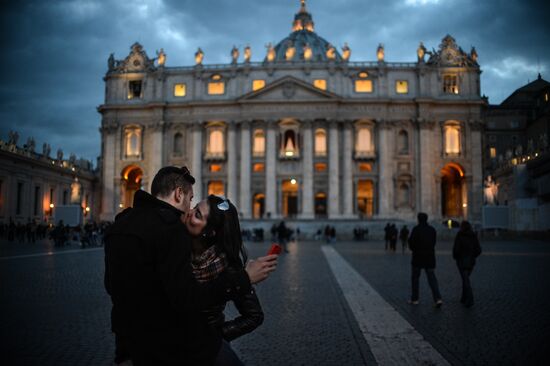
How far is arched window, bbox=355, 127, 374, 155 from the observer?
56819mm

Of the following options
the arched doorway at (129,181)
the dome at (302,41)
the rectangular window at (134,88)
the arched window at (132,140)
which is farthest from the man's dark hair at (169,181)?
the dome at (302,41)

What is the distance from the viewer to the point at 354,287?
41.1 ft

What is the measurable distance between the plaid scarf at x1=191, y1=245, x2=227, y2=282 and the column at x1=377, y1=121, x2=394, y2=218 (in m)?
52.8

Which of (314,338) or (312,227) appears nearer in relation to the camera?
(314,338)

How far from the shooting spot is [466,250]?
10086 mm

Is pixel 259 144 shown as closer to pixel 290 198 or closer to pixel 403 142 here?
pixel 290 198

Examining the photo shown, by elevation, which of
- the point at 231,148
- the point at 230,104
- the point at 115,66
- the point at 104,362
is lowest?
the point at 104,362

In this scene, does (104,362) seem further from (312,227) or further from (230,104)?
(230,104)

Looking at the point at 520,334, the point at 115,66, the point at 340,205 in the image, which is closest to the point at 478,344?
the point at 520,334

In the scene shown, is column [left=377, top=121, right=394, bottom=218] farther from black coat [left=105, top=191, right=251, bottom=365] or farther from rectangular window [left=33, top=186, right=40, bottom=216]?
black coat [left=105, top=191, right=251, bottom=365]

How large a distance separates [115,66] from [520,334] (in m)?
60.8

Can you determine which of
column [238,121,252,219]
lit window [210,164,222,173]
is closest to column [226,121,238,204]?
column [238,121,252,219]

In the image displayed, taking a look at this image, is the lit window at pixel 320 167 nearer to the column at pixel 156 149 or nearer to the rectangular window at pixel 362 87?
the rectangular window at pixel 362 87

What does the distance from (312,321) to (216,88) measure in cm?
5246
